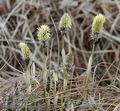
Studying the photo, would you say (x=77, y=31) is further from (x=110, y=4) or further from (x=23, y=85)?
(x=23, y=85)

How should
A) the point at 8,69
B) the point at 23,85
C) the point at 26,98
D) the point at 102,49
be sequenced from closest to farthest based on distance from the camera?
the point at 26,98 < the point at 23,85 < the point at 8,69 < the point at 102,49

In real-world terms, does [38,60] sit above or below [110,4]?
below

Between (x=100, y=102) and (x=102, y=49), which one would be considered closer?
(x=100, y=102)

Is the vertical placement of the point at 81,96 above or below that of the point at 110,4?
below

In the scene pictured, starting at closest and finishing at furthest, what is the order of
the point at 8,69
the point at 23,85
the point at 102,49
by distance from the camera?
the point at 23,85 → the point at 8,69 → the point at 102,49

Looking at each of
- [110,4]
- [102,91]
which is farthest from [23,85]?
[110,4]

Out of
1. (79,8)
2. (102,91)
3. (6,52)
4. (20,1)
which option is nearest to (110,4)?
(79,8)

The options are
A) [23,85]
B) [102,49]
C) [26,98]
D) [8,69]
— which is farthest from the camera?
[102,49]

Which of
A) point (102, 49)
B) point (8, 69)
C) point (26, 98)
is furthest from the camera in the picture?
point (102, 49)

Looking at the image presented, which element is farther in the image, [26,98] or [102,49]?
[102,49]

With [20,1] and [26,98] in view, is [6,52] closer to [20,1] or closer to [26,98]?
[20,1]
